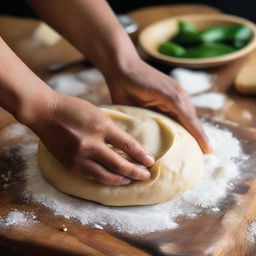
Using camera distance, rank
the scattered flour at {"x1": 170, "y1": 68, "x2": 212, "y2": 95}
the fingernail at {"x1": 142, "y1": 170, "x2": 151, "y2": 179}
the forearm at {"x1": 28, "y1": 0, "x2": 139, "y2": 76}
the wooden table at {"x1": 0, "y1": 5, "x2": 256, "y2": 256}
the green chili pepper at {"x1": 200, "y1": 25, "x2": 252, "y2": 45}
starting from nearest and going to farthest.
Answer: the wooden table at {"x1": 0, "y1": 5, "x2": 256, "y2": 256} < the fingernail at {"x1": 142, "y1": 170, "x2": 151, "y2": 179} < the forearm at {"x1": 28, "y1": 0, "x2": 139, "y2": 76} < the scattered flour at {"x1": 170, "y1": 68, "x2": 212, "y2": 95} < the green chili pepper at {"x1": 200, "y1": 25, "x2": 252, "y2": 45}

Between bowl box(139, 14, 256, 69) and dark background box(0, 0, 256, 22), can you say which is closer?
bowl box(139, 14, 256, 69)

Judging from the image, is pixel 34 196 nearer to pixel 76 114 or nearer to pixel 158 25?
pixel 76 114

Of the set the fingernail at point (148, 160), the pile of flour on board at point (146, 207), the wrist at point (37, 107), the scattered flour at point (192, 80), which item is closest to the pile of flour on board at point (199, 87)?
the scattered flour at point (192, 80)

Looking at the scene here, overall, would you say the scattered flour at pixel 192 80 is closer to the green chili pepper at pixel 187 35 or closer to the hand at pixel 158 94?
the green chili pepper at pixel 187 35

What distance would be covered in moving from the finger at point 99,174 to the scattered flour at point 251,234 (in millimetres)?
300

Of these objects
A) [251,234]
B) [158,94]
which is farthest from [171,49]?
[251,234]

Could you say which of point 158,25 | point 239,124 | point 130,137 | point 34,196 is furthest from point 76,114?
point 158,25

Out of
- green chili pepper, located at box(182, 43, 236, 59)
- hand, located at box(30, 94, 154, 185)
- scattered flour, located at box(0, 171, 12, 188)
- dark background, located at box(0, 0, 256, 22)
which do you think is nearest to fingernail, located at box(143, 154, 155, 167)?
hand, located at box(30, 94, 154, 185)

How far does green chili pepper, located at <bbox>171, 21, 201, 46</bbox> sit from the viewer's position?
2031 mm

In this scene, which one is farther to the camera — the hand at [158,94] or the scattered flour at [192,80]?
→ the scattered flour at [192,80]

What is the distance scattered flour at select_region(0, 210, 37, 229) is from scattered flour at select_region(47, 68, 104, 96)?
649mm

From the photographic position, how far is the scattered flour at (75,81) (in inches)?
71.5

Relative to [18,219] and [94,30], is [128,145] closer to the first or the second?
[18,219]

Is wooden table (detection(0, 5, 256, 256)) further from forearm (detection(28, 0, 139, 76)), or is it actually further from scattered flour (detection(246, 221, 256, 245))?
forearm (detection(28, 0, 139, 76))
